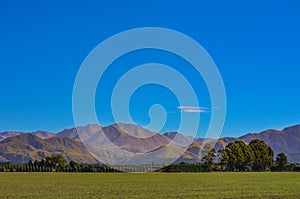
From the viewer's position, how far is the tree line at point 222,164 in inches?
6068

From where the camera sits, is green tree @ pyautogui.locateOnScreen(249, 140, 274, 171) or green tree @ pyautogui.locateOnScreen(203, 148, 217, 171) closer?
green tree @ pyautogui.locateOnScreen(203, 148, 217, 171)

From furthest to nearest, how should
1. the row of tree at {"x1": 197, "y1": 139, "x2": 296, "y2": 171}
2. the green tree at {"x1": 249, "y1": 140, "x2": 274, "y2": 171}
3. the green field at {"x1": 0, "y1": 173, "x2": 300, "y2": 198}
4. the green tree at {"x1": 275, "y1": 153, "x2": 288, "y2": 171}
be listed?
1. the green tree at {"x1": 275, "y1": 153, "x2": 288, "y2": 171}
2. the green tree at {"x1": 249, "y1": 140, "x2": 274, "y2": 171}
3. the row of tree at {"x1": 197, "y1": 139, "x2": 296, "y2": 171}
4. the green field at {"x1": 0, "y1": 173, "x2": 300, "y2": 198}

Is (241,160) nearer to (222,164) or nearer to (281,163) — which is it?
(222,164)

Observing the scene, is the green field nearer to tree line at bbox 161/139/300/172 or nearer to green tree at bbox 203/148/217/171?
tree line at bbox 161/139/300/172

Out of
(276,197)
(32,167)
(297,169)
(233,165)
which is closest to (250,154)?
(233,165)

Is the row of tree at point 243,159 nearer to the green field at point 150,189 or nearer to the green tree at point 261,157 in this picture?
the green tree at point 261,157

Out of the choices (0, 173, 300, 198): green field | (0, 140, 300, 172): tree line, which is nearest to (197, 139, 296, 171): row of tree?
(0, 140, 300, 172): tree line

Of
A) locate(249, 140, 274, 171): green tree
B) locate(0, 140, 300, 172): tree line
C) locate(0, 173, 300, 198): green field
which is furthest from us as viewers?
locate(249, 140, 274, 171): green tree

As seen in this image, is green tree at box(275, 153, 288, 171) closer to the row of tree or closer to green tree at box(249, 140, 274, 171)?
the row of tree

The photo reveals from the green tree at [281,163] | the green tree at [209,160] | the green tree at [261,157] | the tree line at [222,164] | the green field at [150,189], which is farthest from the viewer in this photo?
the green tree at [281,163]

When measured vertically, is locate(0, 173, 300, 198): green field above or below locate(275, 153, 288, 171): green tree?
below

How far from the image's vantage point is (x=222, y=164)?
158m

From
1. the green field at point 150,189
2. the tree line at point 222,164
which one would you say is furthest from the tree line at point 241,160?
the green field at point 150,189

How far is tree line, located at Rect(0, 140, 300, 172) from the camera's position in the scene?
506ft
